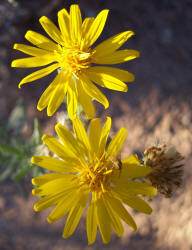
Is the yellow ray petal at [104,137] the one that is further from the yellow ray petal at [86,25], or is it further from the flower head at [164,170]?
the yellow ray petal at [86,25]

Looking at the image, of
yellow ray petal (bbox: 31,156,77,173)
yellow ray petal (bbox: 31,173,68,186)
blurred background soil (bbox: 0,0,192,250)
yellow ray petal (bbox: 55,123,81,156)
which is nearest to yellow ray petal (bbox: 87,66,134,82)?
yellow ray petal (bbox: 55,123,81,156)

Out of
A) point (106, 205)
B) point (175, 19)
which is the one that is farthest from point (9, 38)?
point (106, 205)

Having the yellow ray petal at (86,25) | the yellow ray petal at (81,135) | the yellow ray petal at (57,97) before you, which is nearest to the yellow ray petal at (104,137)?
the yellow ray petal at (81,135)

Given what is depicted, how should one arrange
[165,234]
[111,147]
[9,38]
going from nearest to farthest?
[111,147] → [165,234] → [9,38]

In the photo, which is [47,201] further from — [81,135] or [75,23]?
[75,23]

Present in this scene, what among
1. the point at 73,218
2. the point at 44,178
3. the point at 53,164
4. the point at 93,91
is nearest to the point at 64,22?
the point at 93,91

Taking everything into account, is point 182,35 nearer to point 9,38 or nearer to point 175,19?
Answer: point 175,19
